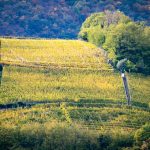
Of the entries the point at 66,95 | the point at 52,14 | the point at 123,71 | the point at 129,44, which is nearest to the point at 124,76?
the point at 123,71

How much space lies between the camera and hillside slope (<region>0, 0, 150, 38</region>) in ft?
437

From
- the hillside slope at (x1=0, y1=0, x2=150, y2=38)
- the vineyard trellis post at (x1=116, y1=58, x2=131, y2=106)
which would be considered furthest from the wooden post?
the hillside slope at (x1=0, y1=0, x2=150, y2=38)

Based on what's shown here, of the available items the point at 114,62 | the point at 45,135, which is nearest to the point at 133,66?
the point at 114,62

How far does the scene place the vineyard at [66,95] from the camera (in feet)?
185

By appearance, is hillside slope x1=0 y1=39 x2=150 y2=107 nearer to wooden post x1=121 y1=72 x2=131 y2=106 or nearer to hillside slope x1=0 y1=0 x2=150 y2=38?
wooden post x1=121 y1=72 x2=131 y2=106

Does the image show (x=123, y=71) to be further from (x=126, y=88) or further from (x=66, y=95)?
(x=66, y=95)

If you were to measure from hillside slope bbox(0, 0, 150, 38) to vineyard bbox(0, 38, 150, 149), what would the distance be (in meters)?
50.2

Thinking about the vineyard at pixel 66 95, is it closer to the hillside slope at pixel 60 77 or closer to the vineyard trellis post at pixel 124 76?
the hillside slope at pixel 60 77

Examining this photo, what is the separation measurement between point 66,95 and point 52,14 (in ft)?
257

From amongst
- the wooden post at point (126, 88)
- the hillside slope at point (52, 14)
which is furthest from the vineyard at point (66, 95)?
the hillside slope at point (52, 14)

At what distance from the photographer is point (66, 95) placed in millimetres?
64125

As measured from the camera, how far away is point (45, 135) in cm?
5197

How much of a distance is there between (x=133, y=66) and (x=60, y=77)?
12.8 metres

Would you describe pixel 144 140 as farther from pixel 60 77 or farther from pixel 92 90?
pixel 60 77
